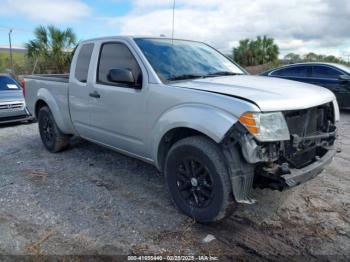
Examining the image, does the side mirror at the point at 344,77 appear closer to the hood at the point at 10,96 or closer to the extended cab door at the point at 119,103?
the extended cab door at the point at 119,103

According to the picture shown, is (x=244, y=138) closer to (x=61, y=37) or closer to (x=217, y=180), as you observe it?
(x=217, y=180)

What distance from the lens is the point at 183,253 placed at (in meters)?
2.98

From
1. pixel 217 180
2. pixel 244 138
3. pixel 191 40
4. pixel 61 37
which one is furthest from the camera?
pixel 61 37

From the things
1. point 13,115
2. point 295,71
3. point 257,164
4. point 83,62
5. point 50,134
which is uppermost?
point 83,62

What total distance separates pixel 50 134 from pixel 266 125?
14.0ft

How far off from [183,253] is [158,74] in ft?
6.11

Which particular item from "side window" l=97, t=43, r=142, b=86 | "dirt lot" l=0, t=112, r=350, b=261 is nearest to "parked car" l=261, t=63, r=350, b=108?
"dirt lot" l=0, t=112, r=350, b=261

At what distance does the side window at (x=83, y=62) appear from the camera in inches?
193

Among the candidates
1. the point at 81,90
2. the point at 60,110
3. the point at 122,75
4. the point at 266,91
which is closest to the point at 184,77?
the point at 122,75

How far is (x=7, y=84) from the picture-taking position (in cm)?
971

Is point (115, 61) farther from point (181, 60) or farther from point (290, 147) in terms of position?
point (290, 147)

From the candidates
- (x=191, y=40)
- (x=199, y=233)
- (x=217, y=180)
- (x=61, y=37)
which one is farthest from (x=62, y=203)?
(x=61, y=37)

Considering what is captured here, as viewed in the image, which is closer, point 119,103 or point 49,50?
point 119,103

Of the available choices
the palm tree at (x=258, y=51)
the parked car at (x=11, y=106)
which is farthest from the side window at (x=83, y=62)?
the palm tree at (x=258, y=51)
